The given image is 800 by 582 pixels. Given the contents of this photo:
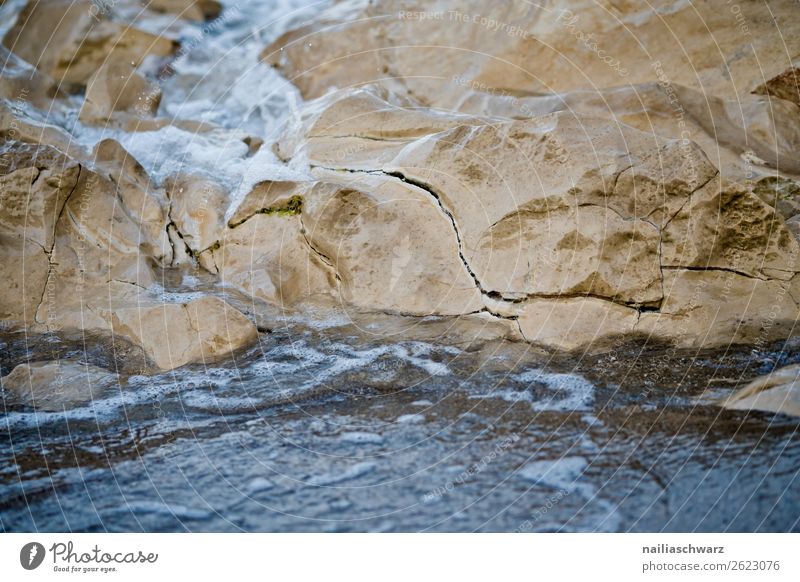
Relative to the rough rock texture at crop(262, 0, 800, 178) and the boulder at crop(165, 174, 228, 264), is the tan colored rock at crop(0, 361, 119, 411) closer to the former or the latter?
the boulder at crop(165, 174, 228, 264)

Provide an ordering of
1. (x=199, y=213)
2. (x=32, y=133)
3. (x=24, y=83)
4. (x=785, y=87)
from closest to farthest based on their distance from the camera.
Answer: (x=199, y=213) → (x=32, y=133) → (x=785, y=87) → (x=24, y=83)

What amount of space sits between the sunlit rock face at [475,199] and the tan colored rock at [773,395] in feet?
2.28

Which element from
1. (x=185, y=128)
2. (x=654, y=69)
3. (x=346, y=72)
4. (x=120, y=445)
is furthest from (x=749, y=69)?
(x=120, y=445)

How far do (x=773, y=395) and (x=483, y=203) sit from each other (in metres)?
2.09

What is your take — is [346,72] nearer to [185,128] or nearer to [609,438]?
[185,128]

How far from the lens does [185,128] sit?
718 centimetres

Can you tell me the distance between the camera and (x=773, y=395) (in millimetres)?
3137

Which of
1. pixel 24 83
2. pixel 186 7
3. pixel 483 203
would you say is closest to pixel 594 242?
pixel 483 203

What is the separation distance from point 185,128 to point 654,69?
4.82 meters

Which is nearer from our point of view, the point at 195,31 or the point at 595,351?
the point at 595,351

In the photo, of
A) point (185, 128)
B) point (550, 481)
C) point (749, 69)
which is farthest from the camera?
point (185, 128)

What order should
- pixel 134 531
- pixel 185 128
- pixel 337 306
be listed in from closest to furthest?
pixel 134 531 → pixel 337 306 → pixel 185 128

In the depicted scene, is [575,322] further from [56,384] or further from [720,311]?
[56,384]
